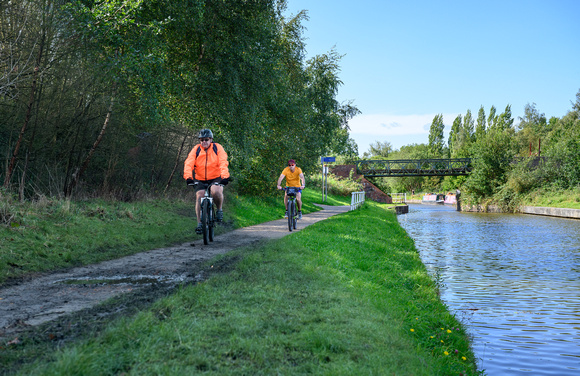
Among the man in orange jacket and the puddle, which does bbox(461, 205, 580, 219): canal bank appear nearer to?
the man in orange jacket

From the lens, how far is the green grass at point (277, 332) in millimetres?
2990

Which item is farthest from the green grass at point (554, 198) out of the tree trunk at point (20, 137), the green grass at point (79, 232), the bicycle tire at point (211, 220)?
the tree trunk at point (20, 137)

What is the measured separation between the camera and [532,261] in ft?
45.4

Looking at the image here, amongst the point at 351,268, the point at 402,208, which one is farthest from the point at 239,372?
the point at 402,208

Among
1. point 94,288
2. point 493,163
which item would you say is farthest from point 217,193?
point 493,163

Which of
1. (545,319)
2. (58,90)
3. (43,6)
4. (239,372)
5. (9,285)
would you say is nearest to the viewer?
(239,372)

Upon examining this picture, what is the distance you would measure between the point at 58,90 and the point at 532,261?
13.7 meters

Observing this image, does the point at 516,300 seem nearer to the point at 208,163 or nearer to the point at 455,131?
the point at 208,163

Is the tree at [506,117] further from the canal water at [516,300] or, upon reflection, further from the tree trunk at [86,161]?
the tree trunk at [86,161]

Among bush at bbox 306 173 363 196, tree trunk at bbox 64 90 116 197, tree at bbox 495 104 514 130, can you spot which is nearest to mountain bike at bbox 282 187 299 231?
tree trunk at bbox 64 90 116 197

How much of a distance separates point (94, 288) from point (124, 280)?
20.4 inches

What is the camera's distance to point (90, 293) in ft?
16.8

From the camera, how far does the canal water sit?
5836mm

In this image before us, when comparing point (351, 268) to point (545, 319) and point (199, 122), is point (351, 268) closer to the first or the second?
point (545, 319)
